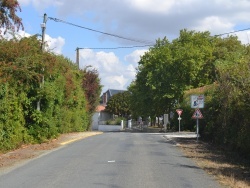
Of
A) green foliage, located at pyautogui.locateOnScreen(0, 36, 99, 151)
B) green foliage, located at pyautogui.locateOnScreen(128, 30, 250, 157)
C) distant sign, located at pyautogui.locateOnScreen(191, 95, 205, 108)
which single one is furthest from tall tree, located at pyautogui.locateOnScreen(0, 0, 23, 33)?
green foliage, located at pyautogui.locateOnScreen(128, 30, 250, 157)

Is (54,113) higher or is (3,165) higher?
(54,113)

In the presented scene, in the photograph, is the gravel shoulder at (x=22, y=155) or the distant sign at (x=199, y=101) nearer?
the gravel shoulder at (x=22, y=155)

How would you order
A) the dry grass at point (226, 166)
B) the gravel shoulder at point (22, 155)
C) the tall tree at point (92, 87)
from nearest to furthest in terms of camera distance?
1. the dry grass at point (226, 166)
2. the gravel shoulder at point (22, 155)
3. the tall tree at point (92, 87)

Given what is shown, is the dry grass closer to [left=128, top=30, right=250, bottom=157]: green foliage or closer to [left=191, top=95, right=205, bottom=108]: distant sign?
[left=191, top=95, right=205, bottom=108]: distant sign

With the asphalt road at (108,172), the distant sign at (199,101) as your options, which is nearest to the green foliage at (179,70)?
the distant sign at (199,101)

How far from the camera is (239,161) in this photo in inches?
629

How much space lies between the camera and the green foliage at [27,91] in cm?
1775

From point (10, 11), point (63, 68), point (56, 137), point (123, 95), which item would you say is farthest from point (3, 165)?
point (123, 95)

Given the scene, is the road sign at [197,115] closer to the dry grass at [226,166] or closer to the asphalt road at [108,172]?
the dry grass at [226,166]

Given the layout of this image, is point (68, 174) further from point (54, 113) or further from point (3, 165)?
point (54, 113)

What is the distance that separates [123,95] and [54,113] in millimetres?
71278

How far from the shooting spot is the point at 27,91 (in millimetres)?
20828

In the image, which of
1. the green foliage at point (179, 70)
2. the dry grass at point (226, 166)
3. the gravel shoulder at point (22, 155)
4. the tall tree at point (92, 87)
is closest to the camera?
the dry grass at point (226, 166)

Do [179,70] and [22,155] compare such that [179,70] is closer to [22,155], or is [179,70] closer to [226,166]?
[22,155]
